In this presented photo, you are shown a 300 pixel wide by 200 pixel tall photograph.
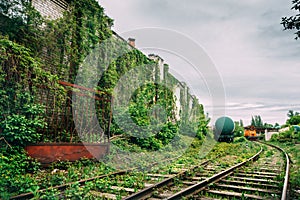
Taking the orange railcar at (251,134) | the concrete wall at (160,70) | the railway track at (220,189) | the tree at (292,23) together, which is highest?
the concrete wall at (160,70)

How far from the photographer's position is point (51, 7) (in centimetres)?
992

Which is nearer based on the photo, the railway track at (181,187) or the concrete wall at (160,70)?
the railway track at (181,187)

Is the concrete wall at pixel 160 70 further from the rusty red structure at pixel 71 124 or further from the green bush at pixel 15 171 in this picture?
the green bush at pixel 15 171

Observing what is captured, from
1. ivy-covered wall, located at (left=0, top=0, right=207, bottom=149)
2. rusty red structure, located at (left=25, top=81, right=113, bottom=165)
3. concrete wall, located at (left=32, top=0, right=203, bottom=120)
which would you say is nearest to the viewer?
rusty red structure, located at (left=25, top=81, right=113, bottom=165)

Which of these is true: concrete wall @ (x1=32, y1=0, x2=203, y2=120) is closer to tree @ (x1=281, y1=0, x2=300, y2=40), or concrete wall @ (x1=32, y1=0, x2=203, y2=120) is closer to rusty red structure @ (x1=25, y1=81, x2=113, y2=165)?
rusty red structure @ (x1=25, y1=81, x2=113, y2=165)

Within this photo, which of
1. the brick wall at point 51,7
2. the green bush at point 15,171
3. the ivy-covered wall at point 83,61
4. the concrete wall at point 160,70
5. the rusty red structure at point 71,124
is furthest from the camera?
the concrete wall at point 160,70

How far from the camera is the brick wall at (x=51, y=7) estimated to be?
365 inches

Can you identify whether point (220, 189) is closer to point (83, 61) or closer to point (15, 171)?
point (15, 171)

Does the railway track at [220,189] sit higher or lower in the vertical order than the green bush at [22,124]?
lower

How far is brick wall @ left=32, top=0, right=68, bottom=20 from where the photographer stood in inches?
365

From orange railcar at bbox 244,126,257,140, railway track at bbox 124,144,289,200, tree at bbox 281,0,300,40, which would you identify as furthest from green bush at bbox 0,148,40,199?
orange railcar at bbox 244,126,257,140

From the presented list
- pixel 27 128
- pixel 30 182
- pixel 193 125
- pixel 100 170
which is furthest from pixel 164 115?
pixel 30 182

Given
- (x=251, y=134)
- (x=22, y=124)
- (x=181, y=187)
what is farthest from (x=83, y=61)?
(x=251, y=134)

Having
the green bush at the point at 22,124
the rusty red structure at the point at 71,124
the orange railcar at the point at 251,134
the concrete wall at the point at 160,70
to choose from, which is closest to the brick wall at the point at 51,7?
the concrete wall at the point at 160,70
